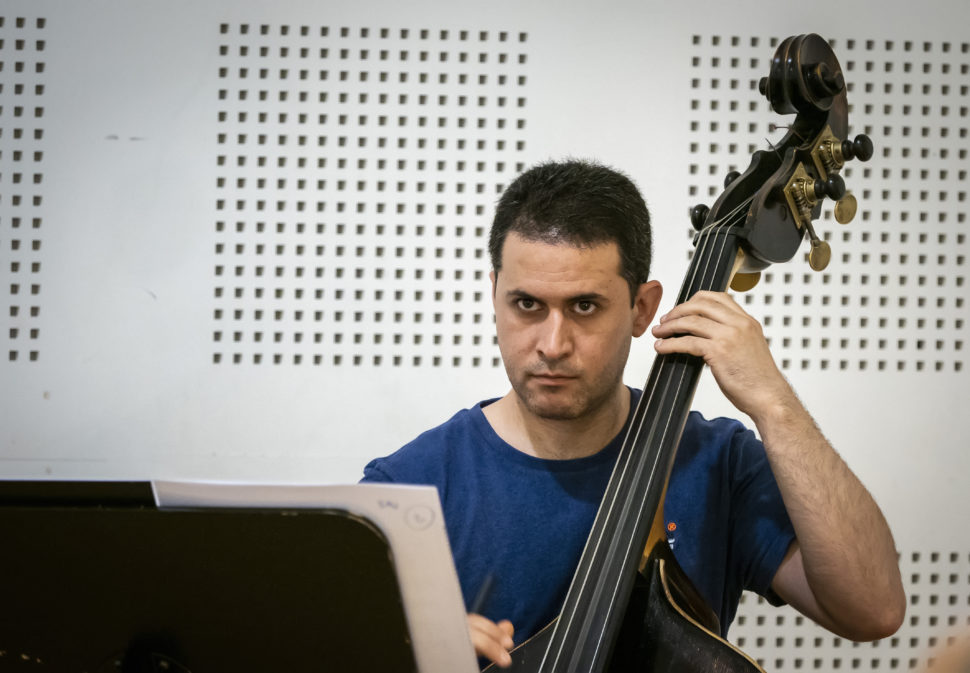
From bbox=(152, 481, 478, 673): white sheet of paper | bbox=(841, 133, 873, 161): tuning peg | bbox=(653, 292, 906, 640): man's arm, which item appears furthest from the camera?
bbox=(841, 133, 873, 161): tuning peg

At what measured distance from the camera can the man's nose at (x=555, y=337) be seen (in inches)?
58.4

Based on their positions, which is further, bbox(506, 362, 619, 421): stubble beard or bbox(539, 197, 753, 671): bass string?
bbox(506, 362, 619, 421): stubble beard

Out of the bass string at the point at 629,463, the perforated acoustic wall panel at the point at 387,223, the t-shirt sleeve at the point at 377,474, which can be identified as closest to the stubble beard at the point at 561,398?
the bass string at the point at 629,463

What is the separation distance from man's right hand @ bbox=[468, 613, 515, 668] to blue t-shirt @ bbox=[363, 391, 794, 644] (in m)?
0.30

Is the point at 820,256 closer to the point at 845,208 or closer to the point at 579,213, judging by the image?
the point at 845,208

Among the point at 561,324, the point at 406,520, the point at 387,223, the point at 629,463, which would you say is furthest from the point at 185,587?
the point at 387,223

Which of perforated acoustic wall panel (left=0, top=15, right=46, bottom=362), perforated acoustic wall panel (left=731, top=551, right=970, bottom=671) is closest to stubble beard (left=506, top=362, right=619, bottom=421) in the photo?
perforated acoustic wall panel (left=731, top=551, right=970, bottom=671)

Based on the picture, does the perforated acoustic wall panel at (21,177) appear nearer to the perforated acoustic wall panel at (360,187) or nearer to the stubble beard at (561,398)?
the perforated acoustic wall panel at (360,187)

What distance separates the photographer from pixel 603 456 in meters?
1.64

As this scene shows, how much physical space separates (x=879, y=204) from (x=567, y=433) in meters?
1.24

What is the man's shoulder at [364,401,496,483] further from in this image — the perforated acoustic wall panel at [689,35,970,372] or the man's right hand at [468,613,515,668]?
the perforated acoustic wall panel at [689,35,970,372]

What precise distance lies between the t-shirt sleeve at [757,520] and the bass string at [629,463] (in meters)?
0.32

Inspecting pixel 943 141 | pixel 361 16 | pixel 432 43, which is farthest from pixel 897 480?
pixel 361 16

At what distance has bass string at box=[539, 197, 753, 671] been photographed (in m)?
1.22
